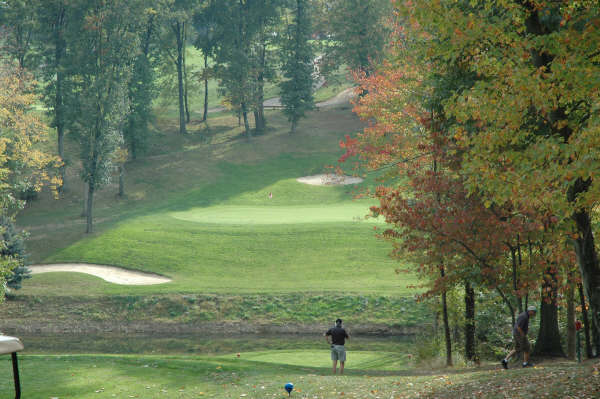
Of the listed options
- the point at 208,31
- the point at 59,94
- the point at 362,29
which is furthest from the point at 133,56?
the point at 362,29

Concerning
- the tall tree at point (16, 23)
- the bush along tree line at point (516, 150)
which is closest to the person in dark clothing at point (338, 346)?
the bush along tree line at point (516, 150)

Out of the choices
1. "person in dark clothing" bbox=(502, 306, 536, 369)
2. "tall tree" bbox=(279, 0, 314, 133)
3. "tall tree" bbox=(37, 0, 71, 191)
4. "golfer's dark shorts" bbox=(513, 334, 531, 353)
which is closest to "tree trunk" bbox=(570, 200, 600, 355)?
"person in dark clothing" bbox=(502, 306, 536, 369)

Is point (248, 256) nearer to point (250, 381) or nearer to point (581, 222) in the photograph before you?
point (250, 381)

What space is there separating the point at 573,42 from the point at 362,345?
709 inches

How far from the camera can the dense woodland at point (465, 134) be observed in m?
9.77

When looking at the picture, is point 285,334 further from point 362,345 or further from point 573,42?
point 573,42

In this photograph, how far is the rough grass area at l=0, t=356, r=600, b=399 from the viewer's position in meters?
11.3

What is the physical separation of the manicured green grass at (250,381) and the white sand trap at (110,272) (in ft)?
44.7

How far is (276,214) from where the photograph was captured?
4125 cm

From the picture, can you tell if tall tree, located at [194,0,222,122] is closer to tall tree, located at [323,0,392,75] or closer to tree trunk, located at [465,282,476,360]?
tall tree, located at [323,0,392,75]

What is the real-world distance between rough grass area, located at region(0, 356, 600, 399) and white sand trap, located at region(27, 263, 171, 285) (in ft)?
44.9

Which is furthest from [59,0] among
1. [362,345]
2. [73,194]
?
[362,345]

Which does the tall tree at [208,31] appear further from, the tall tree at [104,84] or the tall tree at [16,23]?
the tall tree at [104,84]

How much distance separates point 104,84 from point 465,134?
30.5 meters
